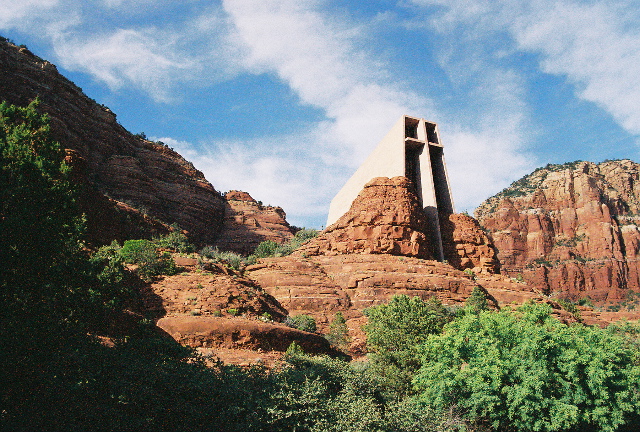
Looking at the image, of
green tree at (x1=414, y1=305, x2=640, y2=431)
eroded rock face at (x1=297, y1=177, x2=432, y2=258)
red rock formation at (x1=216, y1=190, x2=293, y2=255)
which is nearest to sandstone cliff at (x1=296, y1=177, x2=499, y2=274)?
eroded rock face at (x1=297, y1=177, x2=432, y2=258)

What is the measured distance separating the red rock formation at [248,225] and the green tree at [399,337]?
112ft

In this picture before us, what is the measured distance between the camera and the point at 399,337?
1822cm

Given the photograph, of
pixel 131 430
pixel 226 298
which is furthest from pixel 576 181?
pixel 131 430

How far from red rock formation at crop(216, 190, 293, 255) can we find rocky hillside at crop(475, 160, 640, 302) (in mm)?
49067

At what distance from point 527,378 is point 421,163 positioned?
99.5ft

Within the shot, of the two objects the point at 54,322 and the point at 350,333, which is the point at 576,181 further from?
the point at 54,322

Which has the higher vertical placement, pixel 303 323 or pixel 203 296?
pixel 203 296

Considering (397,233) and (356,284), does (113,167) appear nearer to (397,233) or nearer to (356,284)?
(397,233)

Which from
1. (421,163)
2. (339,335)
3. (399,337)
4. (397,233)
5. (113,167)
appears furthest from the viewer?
(113,167)

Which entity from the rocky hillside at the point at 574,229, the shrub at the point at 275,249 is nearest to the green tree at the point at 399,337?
the shrub at the point at 275,249

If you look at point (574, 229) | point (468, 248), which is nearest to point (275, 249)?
point (468, 248)

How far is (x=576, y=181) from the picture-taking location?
95375mm

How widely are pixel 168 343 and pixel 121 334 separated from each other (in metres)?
2.24

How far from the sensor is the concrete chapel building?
4053cm
